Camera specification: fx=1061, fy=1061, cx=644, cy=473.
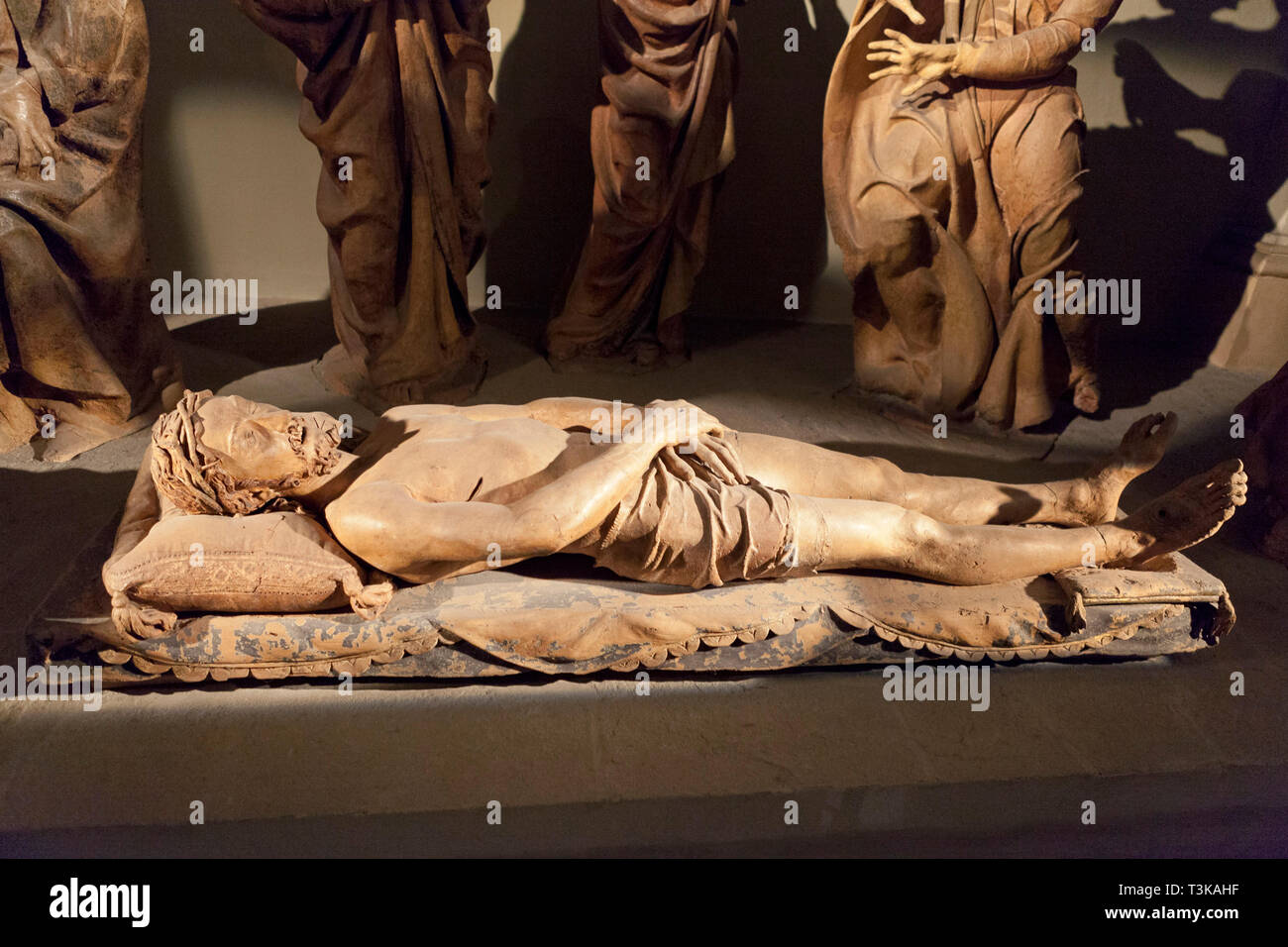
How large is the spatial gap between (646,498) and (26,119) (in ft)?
9.55

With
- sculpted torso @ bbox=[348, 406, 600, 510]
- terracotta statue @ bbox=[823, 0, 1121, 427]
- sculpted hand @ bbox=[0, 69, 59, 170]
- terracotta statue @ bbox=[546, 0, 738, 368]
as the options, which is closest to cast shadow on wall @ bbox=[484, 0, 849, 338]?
terracotta statue @ bbox=[546, 0, 738, 368]

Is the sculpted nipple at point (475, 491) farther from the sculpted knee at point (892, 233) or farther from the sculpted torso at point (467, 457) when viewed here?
the sculpted knee at point (892, 233)

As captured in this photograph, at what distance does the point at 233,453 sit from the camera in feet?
8.79

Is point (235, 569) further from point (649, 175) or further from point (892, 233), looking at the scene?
point (892, 233)

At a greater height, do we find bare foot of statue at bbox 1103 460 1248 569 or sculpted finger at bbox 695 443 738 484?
sculpted finger at bbox 695 443 738 484

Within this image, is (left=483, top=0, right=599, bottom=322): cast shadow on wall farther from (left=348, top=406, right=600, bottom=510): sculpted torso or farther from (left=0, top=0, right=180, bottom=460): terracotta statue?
(left=348, top=406, right=600, bottom=510): sculpted torso

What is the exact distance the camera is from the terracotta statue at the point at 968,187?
14.1ft

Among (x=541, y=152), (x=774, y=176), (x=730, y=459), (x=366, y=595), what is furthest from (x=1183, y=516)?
(x=541, y=152)

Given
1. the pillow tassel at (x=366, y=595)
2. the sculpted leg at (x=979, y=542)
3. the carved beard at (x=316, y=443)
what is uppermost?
the carved beard at (x=316, y=443)

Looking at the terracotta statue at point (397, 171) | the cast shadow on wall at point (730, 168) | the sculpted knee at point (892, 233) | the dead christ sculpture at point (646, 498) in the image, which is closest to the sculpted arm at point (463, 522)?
the dead christ sculpture at point (646, 498)

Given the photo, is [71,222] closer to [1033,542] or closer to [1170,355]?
[1033,542]

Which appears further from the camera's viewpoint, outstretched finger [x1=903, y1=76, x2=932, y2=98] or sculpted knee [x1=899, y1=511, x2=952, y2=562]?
outstretched finger [x1=903, y1=76, x2=932, y2=98]

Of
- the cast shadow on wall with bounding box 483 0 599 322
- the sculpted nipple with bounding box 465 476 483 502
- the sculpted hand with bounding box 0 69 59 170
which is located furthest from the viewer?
the cast shadow on wall with bounding box 483 0 599 322

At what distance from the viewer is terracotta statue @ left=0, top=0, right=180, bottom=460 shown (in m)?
3.92
